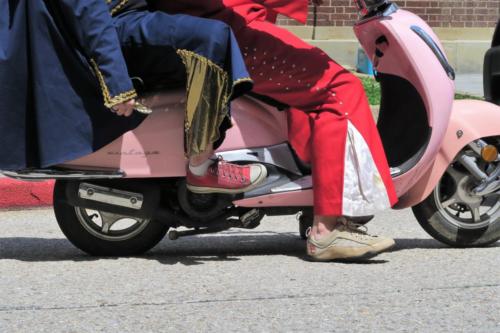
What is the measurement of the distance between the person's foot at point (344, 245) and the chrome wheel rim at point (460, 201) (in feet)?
1.44

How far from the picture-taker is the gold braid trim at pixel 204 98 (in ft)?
14.3

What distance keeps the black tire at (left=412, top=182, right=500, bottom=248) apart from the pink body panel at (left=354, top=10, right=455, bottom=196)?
22 centimetres

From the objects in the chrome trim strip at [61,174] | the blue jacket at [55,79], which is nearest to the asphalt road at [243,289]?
Result: the chrome trim strip at [61,174]

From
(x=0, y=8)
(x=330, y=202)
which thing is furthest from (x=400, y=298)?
(x=0, y=8)

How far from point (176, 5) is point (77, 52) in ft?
1.60

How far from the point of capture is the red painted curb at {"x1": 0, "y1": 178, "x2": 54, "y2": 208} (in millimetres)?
6770

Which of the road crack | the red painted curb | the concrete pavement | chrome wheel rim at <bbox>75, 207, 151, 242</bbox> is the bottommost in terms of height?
the concrete pavement

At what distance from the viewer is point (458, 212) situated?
5145 mm

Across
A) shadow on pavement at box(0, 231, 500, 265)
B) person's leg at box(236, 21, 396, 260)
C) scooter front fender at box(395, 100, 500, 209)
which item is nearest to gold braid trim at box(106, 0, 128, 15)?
person's leg at box(236, 21, 396, 260)

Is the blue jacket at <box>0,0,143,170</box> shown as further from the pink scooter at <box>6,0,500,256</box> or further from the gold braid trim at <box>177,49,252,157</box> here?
the gold braid trim at <box>177,49,252,157</box>

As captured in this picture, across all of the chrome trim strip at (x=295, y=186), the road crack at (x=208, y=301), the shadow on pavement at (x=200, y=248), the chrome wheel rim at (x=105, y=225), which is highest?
the chrome trim strip at (x=295, y=186)

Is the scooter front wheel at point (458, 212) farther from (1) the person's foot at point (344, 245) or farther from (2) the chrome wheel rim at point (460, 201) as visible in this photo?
(1) the person's foot at point (344, 245)

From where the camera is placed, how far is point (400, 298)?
416cm

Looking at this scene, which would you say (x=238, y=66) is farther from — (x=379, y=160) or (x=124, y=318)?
(x=124, y=318)
